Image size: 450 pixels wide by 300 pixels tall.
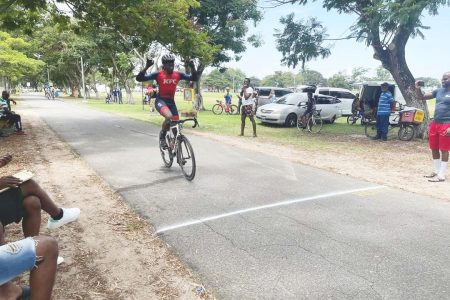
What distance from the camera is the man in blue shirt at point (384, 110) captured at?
1216 cm

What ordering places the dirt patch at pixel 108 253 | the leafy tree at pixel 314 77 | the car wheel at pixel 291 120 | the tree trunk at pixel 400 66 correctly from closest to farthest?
the dirt patch at pixel 108 253
the tree trunk at pixel 400 66
the car wheel at pixel 291 120
the leafy tree at pixel 314 77

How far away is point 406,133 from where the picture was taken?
12.7m

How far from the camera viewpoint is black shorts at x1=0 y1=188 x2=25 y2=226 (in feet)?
9.37

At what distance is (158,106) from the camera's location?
6945 millimetres

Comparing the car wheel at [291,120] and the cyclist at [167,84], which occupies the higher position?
the cyclist at [167,84]

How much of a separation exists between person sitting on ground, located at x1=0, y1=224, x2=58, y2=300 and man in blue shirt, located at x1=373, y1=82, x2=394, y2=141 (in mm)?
12093

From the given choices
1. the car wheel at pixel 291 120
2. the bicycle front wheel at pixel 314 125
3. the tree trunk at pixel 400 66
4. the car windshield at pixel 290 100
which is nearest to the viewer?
the tree trunk at pixel 400 66

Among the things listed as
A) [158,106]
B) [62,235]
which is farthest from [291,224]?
[158,106]

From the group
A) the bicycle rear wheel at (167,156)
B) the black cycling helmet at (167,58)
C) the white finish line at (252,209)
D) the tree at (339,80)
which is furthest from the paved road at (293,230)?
the tree at (339,80)

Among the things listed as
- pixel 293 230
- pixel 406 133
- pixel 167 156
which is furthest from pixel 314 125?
pixel 293 230

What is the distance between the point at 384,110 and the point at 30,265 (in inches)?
493

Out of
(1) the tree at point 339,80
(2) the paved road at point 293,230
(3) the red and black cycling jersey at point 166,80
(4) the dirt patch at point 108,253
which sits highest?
(1) the tree at point 339,80

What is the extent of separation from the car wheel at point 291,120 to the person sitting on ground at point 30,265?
15.9m

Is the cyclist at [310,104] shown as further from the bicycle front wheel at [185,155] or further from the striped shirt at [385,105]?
the bicycle front wheel at [185,155]
